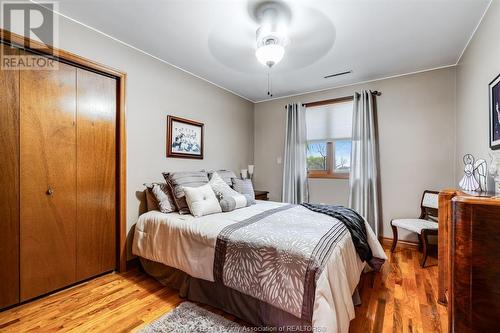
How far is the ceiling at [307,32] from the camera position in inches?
76.9

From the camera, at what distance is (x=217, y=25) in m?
2.21

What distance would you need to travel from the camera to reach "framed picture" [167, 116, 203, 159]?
304 cm

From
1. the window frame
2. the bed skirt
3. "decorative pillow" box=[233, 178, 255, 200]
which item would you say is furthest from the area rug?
the window frame

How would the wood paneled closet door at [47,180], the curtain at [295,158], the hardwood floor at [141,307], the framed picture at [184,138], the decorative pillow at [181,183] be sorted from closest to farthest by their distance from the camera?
the hardwood floor at [141,307] < the wood paneled closet door at [47,180] < the decorative pillow at [181,183] < the framed picture at [184,138] < the curtain at [295,158]

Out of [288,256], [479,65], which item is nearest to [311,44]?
[479,65]

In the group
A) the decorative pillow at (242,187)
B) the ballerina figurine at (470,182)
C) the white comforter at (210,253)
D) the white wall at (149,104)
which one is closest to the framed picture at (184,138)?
the white wall at (149,104)

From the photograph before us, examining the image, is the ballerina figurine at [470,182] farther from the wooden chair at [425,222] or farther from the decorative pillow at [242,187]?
the decorative pillow at [242,187]

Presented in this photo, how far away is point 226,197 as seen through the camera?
2.64m

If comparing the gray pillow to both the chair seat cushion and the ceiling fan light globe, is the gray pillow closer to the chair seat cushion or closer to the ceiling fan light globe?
the ceiling fan light globe

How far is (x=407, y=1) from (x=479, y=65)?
101 cm

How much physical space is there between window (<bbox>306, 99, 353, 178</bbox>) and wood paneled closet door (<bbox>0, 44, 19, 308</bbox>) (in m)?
3.74

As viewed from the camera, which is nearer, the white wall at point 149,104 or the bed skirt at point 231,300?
the bed skirt at point 231,300

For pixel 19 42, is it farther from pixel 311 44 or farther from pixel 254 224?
pixel 311 44

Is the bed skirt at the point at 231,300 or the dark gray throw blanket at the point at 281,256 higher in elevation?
the dark gray throw blanket at the point at 281,256
